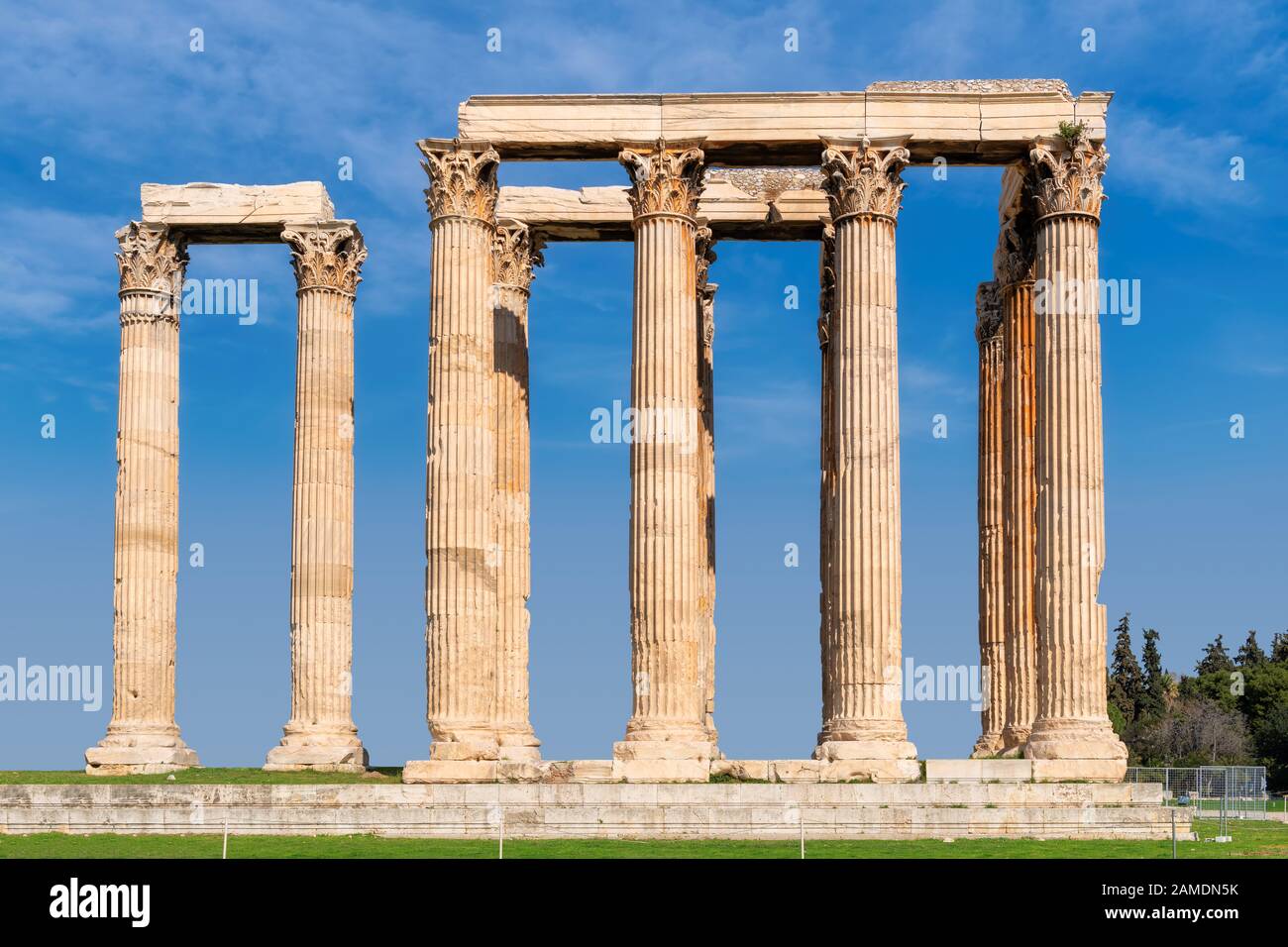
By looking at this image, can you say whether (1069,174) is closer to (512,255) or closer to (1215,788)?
(512,255)

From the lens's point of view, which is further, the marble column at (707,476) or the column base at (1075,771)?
the marble column at (707,476)

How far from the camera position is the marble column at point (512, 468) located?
60.0m

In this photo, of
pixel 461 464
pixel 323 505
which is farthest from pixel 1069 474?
pixel 323 505

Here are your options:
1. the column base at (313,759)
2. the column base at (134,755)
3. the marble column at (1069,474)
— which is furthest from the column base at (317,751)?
the marble column at (1069,474)

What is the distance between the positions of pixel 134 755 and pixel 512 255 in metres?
20.2

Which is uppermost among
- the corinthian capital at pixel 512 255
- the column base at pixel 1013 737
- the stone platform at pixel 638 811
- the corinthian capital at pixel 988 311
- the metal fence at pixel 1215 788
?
the corinthian capital at pixel 512 255

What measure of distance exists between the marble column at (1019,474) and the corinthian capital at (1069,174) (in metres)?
3.19

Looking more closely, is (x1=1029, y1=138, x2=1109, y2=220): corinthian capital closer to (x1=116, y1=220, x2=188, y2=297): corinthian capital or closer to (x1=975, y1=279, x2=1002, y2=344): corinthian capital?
(x1=975, y1=279, x2=1002, y2=344): corinthian capital

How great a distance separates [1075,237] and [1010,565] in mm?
10828

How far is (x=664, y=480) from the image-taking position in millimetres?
53062

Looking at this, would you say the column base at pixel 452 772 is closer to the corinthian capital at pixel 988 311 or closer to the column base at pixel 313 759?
the column base at pixel 313 759
